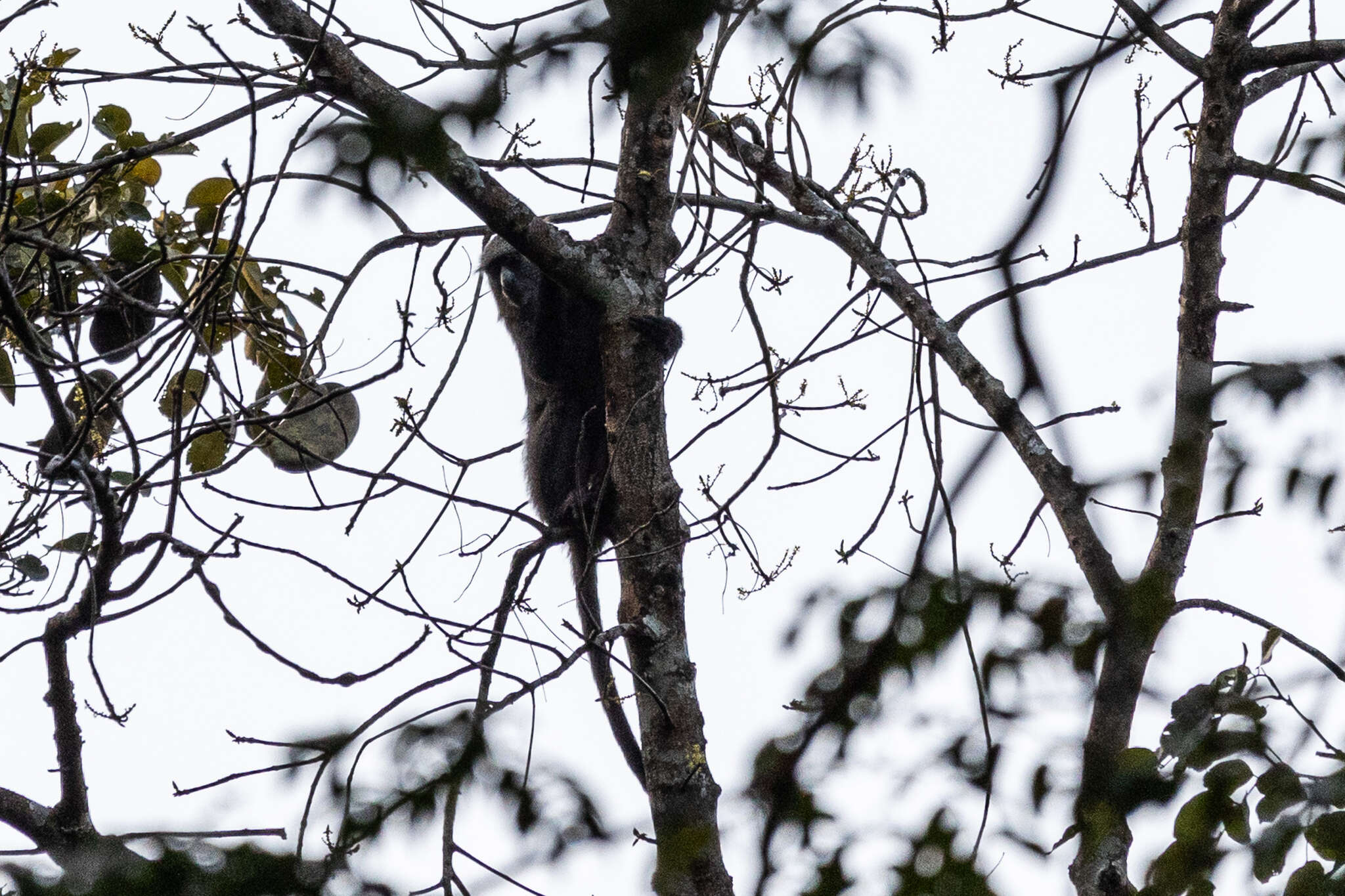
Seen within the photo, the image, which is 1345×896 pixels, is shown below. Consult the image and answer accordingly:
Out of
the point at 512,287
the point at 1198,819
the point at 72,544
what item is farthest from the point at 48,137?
the point at 1198,819

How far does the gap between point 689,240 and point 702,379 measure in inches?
15.0

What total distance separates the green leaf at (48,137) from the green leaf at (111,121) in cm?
11

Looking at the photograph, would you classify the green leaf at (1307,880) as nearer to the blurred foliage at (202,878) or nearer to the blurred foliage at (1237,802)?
the blurred foliage at (1237,802)

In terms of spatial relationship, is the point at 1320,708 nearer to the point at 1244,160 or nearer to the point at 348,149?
the point at 348,149

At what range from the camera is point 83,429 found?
2742 mm

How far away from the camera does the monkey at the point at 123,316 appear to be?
326cm

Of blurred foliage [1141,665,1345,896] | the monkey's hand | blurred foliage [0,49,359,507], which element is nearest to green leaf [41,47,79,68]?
blurred foliage [0,49,359,507]

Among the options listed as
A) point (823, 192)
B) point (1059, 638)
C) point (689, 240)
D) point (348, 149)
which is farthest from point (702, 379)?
point (348, 149)

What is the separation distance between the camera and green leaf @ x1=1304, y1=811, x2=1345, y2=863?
1.11 metres

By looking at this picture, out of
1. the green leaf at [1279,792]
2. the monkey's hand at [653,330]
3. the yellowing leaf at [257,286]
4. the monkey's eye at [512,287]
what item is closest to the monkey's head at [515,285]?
the monkey's eye at [512,287]

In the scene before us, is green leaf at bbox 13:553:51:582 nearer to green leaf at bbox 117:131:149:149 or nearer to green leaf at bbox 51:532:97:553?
green leaf at bbox 51:532:97:553

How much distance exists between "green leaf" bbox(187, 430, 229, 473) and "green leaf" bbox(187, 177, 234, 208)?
0.63m

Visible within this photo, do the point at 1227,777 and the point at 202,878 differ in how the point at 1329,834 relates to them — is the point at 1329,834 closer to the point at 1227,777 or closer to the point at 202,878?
the point at 1227,777

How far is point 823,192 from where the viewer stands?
3660 mm
